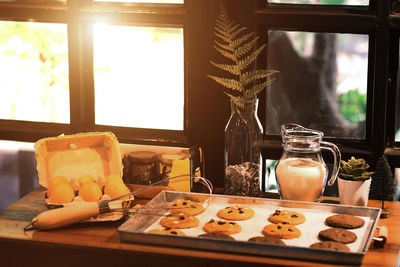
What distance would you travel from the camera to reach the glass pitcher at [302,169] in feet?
6.39

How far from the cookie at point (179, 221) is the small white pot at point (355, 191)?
470mm

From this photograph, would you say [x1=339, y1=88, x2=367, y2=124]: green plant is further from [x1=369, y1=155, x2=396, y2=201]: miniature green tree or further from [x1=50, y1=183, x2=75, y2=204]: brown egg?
[x1=50, y1=183, x2=75, y2=204]: brown egg

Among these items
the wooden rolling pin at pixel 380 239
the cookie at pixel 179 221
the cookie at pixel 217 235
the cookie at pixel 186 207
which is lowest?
the wooden rolling pin at pixel 380 239

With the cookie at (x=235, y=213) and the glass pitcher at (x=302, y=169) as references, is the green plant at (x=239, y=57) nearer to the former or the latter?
the glass pitcher at (x=302, y=169)

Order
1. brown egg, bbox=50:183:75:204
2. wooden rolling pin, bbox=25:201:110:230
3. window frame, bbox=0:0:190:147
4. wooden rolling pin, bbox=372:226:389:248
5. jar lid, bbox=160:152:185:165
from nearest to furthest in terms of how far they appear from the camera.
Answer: wooden rolling pin, bbox=372:226:389:248 < wooden rolling pin, bbox=25:201:110:230 < brown egg, bbox=50:183:75:204 < jar lid, bbox=160:152:185:165 < window frame, bbox=0:0:190:147

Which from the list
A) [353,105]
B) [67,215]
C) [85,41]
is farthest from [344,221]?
[85,41]

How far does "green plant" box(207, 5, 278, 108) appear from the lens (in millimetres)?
2061

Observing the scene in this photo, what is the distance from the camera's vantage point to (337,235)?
1692 millimetres

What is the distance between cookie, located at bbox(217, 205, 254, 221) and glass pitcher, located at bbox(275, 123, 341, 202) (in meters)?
0.16

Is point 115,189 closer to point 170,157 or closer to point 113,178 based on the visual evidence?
point 113,178

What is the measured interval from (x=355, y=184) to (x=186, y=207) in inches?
20.1

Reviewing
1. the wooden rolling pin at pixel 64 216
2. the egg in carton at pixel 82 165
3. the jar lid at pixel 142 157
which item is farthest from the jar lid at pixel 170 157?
the wooden rolling pin at pixel 64 216

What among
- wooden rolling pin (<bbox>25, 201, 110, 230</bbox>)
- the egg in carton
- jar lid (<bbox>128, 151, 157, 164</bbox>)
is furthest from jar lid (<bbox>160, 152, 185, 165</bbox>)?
wooden rolling pin (<bbox>25, 201, 110, 230</bbox>)

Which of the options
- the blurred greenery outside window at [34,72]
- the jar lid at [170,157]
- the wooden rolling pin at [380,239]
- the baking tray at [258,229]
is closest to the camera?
the baking tray at [258,229]
